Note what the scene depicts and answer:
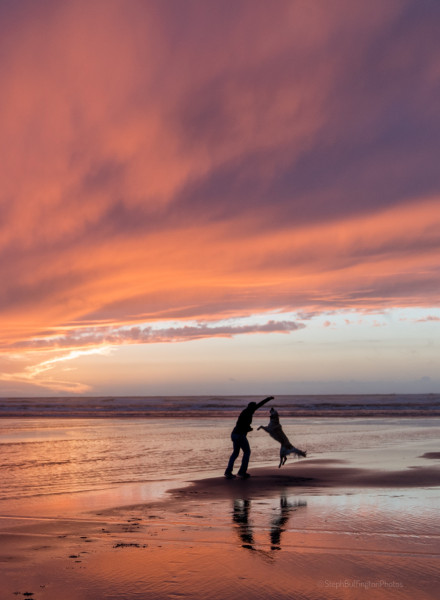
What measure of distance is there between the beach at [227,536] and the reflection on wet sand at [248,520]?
3 cm

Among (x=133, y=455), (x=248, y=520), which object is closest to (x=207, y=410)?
(x=133, y=455)

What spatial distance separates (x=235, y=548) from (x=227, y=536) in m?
0.72

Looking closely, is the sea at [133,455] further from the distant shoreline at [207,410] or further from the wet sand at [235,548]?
the distant shoreline at [207,410]

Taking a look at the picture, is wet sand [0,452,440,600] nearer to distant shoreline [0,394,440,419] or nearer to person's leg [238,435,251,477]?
person's leg [238,435,251,477]

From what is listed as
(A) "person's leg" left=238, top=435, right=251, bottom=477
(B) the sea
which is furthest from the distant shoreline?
(A) "person's leg" left=238, top=435, right=251, bottom=477

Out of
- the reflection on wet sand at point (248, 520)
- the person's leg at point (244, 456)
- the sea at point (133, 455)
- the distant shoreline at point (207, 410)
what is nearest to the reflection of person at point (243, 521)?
the reflection on wet sand at point (248, 520)

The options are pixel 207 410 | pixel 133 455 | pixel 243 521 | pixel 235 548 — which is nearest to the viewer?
pixel 235 548

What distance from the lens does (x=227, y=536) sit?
9234mm

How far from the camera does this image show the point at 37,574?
7.47m

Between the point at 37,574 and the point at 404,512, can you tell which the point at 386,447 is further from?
the point at 37,574

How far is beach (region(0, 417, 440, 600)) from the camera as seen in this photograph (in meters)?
7.00

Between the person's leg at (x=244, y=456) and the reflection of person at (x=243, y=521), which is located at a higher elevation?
the person's leg at (x=244, y=456)

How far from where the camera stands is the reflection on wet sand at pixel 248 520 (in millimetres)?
8852

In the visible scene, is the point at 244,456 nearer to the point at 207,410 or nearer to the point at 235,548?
the point at 235,548
